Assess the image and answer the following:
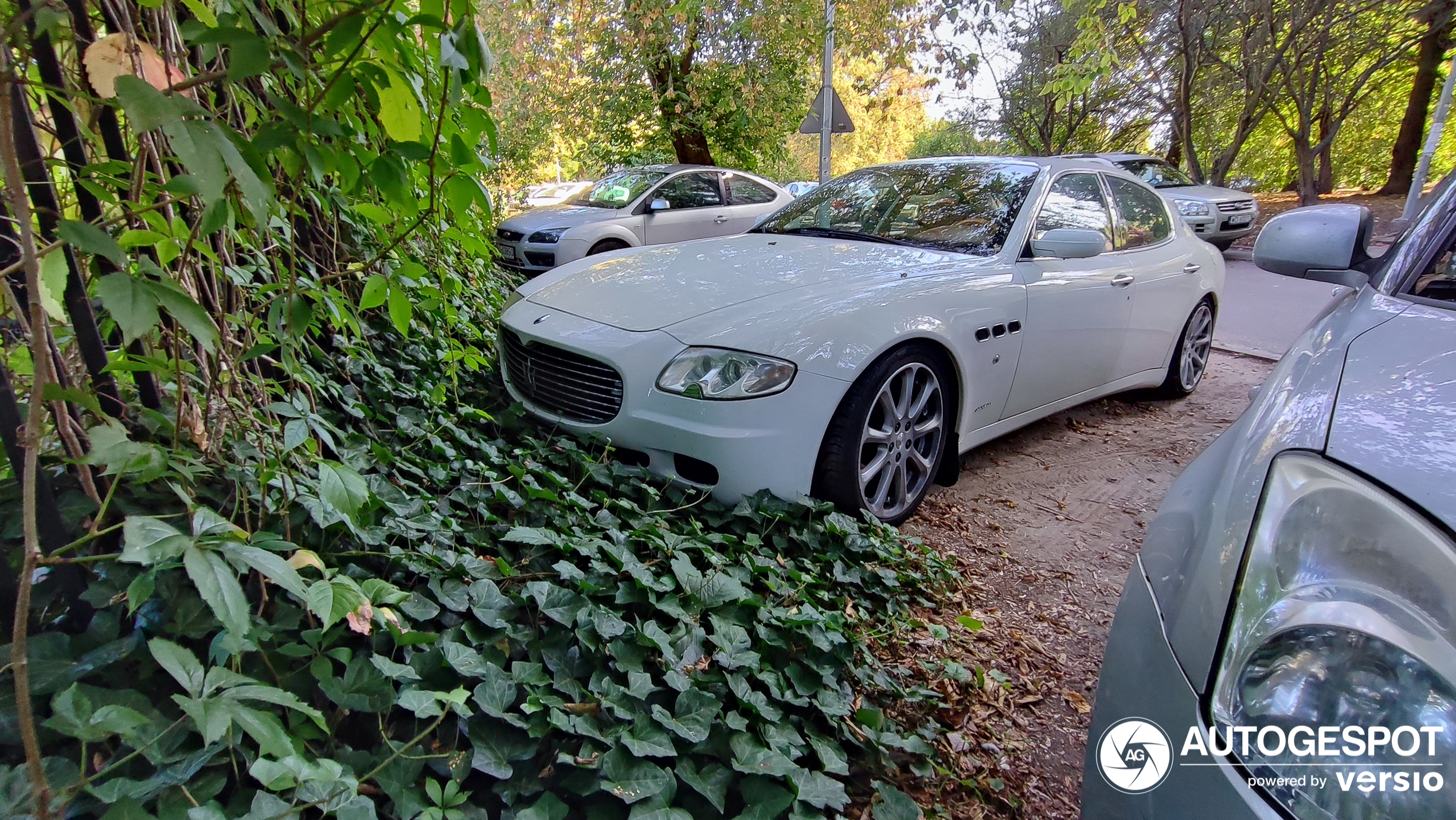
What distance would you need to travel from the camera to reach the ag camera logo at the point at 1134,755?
119 centimetres

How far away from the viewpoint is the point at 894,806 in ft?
5.70

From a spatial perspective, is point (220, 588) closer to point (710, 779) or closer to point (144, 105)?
point (144, 105)

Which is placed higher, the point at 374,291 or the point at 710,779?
the point at 374,291

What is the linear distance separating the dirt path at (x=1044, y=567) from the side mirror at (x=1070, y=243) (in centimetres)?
116

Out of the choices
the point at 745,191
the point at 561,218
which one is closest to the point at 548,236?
the point at 561,218

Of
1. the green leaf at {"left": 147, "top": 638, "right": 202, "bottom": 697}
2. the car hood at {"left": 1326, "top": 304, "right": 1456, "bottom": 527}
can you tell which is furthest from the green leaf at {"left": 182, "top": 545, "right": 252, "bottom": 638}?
Answer: the car hood at {"left": 1326, "top": 304, "right": 1456, "bottom": 527}

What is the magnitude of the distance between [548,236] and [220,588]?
7.65 metres

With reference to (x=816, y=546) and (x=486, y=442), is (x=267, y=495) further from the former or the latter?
(x=816, y=546)

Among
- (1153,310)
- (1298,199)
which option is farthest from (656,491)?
(1298,199)

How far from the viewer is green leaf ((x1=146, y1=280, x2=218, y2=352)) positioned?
99 centimetres

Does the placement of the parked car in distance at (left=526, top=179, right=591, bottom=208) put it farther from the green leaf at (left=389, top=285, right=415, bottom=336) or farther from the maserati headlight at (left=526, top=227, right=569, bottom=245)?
the green leaf at (left=389, top=285, right=415, bottom=336)

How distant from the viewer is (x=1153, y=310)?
4.36 m

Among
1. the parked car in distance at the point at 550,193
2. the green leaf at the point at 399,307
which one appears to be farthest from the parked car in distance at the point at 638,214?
the green leaf at the point at 399,307

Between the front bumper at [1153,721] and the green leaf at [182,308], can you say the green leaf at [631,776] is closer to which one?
the front bumper at [1153,721]
